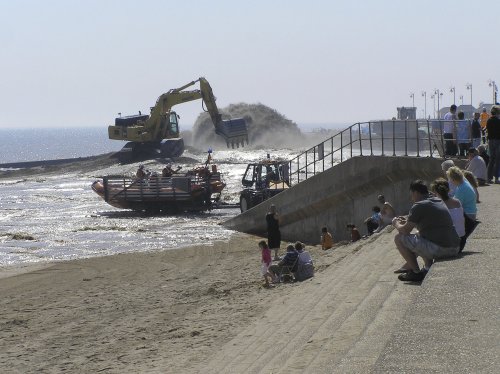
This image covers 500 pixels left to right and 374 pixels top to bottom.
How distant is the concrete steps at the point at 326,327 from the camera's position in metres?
10.0

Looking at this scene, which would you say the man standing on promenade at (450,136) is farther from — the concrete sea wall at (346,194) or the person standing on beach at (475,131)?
the concrete sea wall at (346,194)

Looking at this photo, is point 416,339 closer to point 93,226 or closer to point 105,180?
point 93,226

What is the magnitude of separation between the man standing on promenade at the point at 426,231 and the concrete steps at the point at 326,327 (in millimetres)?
465

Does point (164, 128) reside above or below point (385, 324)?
above

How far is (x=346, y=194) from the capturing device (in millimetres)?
25547

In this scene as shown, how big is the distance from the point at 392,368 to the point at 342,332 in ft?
11.4

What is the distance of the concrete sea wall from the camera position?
77.9ft

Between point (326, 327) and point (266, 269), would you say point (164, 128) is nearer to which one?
point (266, 269)

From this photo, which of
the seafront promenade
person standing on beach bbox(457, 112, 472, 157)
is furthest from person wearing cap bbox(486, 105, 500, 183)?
the seafront promenade

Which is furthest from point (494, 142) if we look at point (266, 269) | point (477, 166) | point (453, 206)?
point (453, 206)

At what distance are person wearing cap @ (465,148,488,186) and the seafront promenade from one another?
2852 mm

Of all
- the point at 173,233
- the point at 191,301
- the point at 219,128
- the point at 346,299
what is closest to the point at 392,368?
the point at 346,299

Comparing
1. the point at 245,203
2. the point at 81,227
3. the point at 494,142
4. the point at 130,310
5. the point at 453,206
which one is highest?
the point at 494,142

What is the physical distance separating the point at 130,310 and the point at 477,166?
23.5ft
